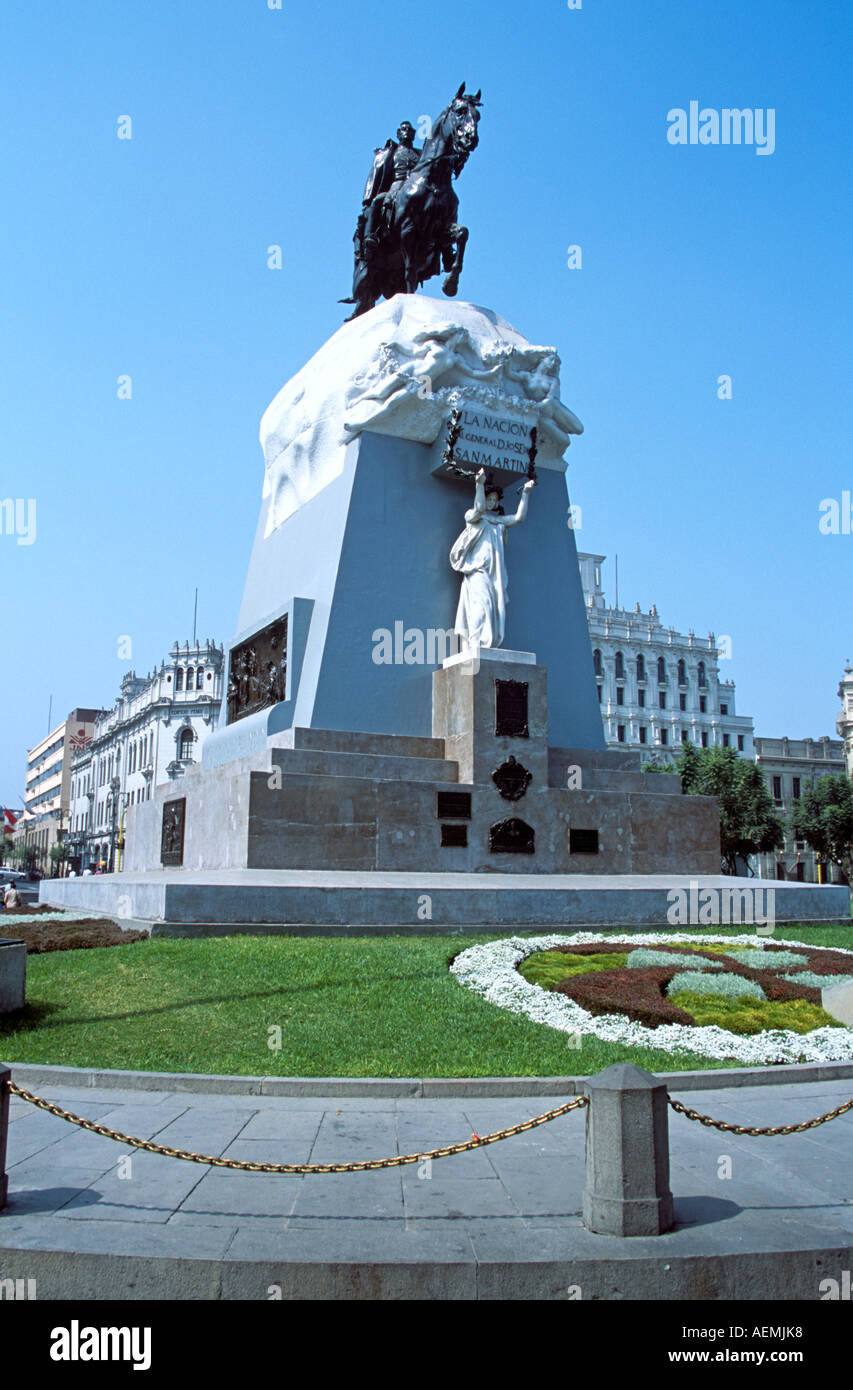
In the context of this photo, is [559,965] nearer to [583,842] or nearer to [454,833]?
[454,833]

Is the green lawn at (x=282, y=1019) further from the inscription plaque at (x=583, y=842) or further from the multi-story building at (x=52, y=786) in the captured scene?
the multi-story building at (x=52, y=786)

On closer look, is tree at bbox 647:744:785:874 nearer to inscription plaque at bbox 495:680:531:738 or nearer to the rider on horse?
the rider on horse

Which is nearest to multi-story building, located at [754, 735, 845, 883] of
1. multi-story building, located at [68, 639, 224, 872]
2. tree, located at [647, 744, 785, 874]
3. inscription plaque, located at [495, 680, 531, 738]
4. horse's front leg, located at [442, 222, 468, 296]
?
tree, located at [647, 744, 785, 874]

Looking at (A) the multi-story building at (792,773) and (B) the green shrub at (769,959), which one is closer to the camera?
(B) the green shrub at (769,959)

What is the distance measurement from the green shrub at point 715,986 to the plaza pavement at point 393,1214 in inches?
128

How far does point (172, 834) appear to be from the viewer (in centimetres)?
2006

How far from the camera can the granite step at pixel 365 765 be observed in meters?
16.3

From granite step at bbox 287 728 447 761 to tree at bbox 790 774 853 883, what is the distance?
37.0m

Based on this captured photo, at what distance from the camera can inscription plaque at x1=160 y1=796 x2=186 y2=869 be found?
1958cm

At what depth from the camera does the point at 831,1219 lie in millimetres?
4992

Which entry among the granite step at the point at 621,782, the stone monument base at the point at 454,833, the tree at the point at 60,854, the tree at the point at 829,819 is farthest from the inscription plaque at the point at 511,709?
the tree at the point at 60,854

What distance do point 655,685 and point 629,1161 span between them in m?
70.1

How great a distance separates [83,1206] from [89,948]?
7.58 m
